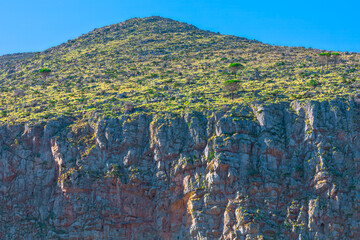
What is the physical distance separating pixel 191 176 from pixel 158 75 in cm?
2691

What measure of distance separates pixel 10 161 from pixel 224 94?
2268 cm

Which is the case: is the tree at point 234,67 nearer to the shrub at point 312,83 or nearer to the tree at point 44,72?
the shrub at point 312,83

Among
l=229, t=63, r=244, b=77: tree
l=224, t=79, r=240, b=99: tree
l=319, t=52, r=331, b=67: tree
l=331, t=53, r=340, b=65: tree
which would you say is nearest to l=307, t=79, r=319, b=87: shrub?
l=224, t=79, r=240, b=99: tree

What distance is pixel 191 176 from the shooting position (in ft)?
131

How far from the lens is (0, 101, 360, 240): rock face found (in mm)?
36969

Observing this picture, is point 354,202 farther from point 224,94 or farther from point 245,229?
point 224,94

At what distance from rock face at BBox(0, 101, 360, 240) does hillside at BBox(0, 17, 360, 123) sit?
3.51m

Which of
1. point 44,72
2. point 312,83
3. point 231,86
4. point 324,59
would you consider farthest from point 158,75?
point 324,59

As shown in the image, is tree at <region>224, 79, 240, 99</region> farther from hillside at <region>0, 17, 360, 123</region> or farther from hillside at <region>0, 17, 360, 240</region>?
hillside at <region>0, 17, 360, 123</region>

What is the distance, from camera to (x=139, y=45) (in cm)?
8375

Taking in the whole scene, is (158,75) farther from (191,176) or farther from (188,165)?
(191,176)

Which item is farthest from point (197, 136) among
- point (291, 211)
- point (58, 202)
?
point (58, 202)

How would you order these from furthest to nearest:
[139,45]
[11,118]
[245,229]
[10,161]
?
[139,45]
[11,118]
[10,161]
[245,229]

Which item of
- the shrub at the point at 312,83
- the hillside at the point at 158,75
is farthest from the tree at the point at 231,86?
the shrub at the point at 312,83
